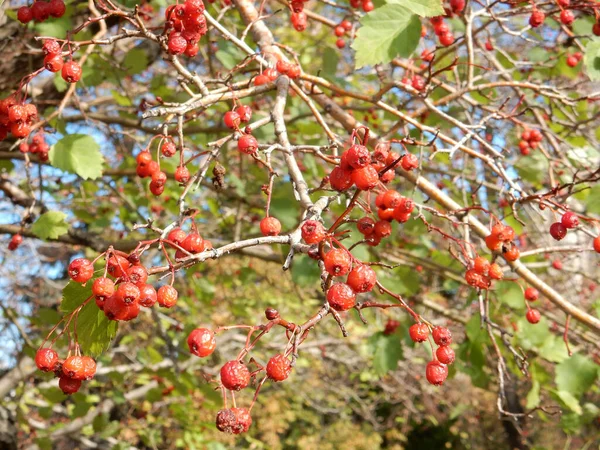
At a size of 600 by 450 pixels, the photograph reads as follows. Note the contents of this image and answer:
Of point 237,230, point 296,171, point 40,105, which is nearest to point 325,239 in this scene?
point 296,171

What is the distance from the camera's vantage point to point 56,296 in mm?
8211

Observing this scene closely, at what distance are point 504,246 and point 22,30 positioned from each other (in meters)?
A: 3.34

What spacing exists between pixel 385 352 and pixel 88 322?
90.5 inches

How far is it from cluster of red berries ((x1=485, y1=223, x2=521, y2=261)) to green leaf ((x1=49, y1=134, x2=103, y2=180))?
2.08 metres

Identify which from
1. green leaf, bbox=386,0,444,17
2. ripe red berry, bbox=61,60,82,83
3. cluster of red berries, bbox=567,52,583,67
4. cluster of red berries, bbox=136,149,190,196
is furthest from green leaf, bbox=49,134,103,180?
cluster of red berries, bbox=567,52,583,67

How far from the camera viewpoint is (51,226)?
2928mm

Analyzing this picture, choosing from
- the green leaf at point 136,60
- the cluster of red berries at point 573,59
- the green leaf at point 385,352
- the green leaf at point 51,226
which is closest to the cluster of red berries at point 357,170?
the green leaf at point 51,226

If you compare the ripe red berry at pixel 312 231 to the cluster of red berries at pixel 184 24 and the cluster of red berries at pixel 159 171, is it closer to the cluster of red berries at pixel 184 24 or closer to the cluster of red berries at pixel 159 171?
the cluster of red berries at pixel 159 171

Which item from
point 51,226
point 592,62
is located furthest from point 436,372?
point 51,226

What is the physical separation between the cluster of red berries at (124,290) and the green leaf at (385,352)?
2282mm

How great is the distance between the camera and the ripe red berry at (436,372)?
1544 millimetres

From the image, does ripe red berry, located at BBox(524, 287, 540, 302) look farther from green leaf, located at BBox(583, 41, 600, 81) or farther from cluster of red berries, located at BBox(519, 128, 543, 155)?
cluster of red berries, located at BBox(519, 128, 543, 155)

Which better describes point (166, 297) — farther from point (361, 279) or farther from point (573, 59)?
point (573, 59)

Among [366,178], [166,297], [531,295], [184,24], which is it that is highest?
[184,24]
